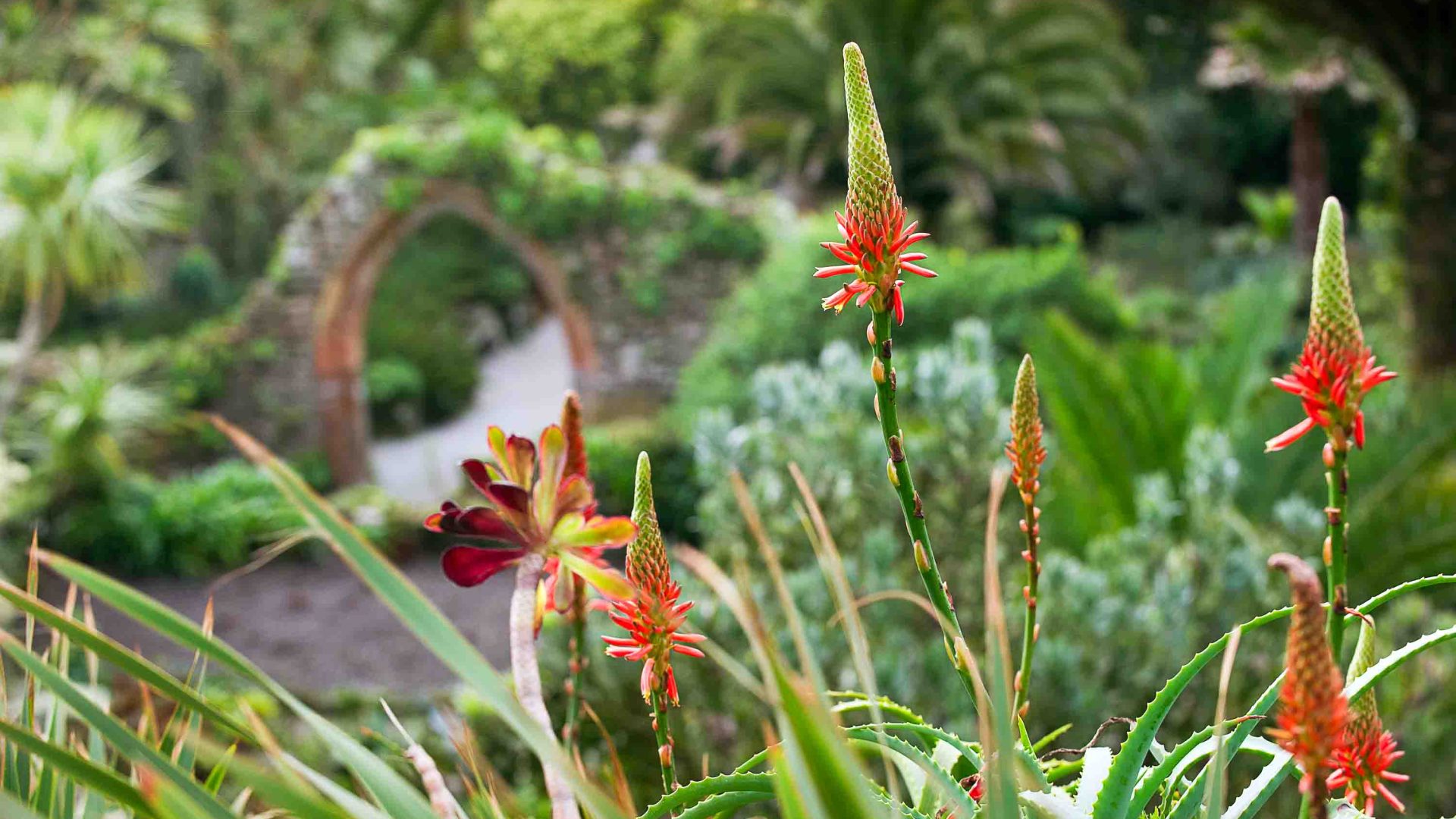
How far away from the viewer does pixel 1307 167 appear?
1366 cm

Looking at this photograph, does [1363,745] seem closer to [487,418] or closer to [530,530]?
[530,530]

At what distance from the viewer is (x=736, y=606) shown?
48cm

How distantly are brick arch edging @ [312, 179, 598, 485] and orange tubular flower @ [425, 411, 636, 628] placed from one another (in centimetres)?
913

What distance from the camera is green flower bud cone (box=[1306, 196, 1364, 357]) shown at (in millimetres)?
545

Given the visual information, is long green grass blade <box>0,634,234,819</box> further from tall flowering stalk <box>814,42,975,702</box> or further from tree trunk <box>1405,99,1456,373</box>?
tree trunk <box>1405,99,1456,373</box>

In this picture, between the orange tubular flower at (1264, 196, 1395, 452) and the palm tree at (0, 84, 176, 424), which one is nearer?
the orange tubular flower at (1264, 196, 1395, 452)

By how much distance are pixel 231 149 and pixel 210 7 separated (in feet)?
8.47

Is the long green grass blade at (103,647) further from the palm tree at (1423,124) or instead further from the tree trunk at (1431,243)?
the tree trunk at (1431,243)

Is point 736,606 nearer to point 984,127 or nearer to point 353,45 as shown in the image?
point 984,127

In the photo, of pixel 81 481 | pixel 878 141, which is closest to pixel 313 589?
pixel 81 481

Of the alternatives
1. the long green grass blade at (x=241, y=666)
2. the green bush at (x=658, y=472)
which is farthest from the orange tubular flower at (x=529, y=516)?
the green bush at (x=658, y=472)

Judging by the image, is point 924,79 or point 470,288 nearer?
point 924,79

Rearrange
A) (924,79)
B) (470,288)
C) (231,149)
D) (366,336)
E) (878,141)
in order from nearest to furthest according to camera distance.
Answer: (878,141) → (924,79) → (366,336) → (470,288) → (231,149)

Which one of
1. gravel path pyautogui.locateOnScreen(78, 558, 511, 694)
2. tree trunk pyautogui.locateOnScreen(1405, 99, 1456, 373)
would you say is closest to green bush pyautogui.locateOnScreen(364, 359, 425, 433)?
gravel path pyautogui.locateOnScreen(78, 558, 511, 694)
